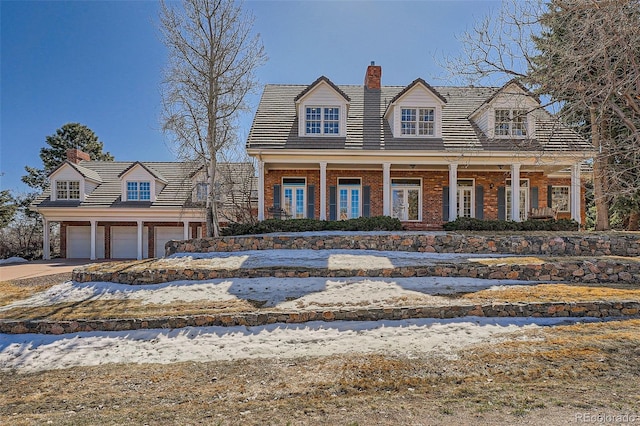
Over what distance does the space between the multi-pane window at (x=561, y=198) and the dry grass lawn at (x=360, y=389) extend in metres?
15.5

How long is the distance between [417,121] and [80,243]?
21049 mm

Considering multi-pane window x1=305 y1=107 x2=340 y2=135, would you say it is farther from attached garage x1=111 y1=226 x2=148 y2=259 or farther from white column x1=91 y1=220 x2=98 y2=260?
white column x1=91 y1=220 x2=98 y2=260

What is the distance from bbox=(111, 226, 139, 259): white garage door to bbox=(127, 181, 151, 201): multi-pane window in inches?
73.6

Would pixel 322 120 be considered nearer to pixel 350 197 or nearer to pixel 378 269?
pixel 350 197

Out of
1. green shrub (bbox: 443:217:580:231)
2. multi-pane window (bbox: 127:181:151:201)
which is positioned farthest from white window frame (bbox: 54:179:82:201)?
green shrub (bbox: 443:217:580:231)

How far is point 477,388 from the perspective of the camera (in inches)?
162

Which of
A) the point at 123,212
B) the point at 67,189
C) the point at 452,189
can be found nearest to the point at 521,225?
the point at 452,189

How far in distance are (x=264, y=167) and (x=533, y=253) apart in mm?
11829

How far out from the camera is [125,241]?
821 inches

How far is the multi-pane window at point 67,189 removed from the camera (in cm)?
2092

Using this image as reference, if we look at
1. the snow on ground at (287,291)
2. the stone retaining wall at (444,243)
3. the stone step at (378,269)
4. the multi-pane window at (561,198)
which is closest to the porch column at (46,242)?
the stone retaining wall at (444,243)

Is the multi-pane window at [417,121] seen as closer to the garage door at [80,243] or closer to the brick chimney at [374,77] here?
the brick chimney at [374,77]

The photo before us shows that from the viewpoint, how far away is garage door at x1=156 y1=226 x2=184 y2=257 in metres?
A: 20.9

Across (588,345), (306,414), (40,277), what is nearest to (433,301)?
(588,345)
